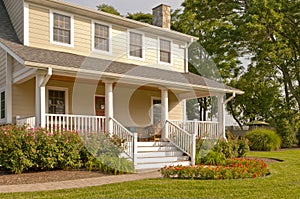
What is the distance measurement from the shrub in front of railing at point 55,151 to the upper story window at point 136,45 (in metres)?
5.76

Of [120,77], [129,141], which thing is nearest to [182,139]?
[129,141]

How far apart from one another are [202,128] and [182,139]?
166 cm

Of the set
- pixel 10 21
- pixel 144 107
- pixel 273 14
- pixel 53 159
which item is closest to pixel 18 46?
pixel 10 21

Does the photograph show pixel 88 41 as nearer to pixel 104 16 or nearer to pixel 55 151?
pixel 104 16

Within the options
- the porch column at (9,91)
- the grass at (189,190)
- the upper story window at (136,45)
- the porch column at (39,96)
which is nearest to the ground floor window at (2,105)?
the porch column at (9,91)

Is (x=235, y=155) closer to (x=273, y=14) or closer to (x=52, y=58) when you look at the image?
(x=52, y=58)

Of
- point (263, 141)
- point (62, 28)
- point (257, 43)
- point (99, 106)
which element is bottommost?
point (263, 141)

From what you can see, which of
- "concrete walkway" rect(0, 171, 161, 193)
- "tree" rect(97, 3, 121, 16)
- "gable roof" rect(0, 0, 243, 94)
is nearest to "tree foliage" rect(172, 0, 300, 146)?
"tree" rect(97, 3, 121, 16)

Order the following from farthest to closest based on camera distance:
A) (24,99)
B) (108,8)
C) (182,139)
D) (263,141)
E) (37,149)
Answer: (108,8) → (263,141) → (182,139) → (24,99) → (37,149)

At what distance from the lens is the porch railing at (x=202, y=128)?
527 inches

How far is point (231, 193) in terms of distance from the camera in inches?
258

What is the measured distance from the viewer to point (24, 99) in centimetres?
1219

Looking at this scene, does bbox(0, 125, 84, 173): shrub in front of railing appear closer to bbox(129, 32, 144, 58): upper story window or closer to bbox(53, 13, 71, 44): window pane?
bbox(53, 13, 71, 44): window pane

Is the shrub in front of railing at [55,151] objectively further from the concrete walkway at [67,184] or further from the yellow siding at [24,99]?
the yellow siding at [24,99]
